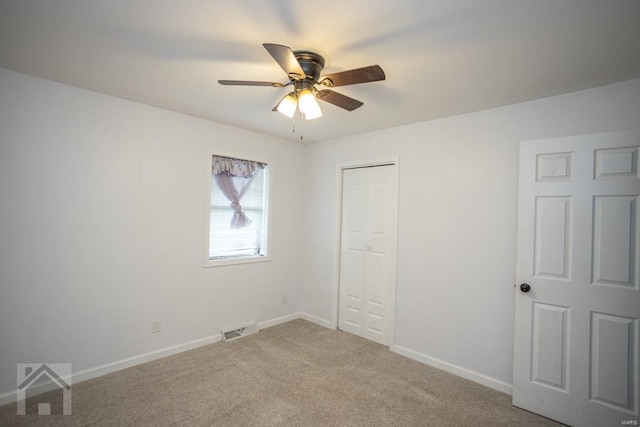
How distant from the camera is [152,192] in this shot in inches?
117

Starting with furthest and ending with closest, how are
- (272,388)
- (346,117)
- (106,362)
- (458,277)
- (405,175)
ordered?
(405,175) → (346,117) → (458,277) → (106,362) → (272,388)

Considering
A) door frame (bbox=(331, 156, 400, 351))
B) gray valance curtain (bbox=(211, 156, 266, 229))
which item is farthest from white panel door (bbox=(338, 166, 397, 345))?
gray valance curtain (bbox=(211, 156, 266, 229))

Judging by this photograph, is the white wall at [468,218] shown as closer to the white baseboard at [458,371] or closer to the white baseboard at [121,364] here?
the white baseboard at [458,371]

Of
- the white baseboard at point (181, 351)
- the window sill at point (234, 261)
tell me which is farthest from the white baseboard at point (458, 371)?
the window sill at point (234, 261)

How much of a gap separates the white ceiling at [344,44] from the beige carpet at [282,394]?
247 cm

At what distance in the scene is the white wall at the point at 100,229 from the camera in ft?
7.59

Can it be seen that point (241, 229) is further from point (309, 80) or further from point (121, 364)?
point (309, 80)

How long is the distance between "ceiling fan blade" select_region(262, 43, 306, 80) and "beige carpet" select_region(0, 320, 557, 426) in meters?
2.31

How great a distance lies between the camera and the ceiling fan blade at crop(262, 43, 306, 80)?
1.41m

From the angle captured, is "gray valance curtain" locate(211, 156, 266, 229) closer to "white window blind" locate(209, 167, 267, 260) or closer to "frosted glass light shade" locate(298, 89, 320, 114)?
"white window blind" locate(209, 167, 267, 260)

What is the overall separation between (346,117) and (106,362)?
3203 millimetres

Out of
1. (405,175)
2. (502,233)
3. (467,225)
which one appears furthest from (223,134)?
(502,233)

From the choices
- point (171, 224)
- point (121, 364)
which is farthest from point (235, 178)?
point (121, 364)

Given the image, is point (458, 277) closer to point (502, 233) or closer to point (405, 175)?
point (502, 233)
